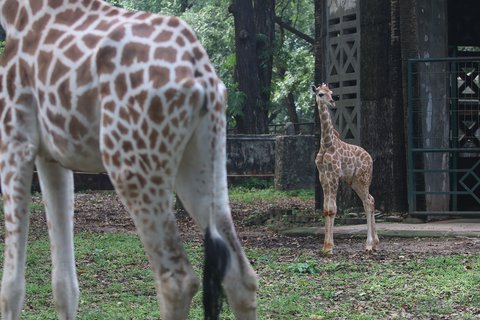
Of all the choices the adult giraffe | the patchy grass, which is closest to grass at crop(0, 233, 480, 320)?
the adult giraffe

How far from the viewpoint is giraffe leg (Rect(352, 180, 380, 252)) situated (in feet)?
36.0

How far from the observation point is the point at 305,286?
8.59 m

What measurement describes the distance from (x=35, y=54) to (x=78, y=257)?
5.54 m

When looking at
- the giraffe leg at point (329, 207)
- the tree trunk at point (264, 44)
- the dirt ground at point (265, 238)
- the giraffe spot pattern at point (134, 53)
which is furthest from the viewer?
the tree trunk at point (264, 44)

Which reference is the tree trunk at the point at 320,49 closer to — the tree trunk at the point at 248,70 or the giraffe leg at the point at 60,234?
the tree trunk at the point at 248,70

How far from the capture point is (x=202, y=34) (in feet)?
103

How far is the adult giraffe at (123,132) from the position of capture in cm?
474

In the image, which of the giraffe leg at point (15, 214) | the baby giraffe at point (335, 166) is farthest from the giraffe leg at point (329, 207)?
the giraffe leg at point (15, 214)

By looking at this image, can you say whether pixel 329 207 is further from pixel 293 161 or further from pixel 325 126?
pixel 293 161

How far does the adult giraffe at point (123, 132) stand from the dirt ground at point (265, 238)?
5.77 metres

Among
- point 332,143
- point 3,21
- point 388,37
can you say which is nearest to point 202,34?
point 388,37

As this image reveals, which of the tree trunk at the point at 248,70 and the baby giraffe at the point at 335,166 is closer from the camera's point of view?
the baby giraffe at the point at 335,166

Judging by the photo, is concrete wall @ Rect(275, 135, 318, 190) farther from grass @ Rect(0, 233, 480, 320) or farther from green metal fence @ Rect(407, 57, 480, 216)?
grass @ Rect(0, 233, 480, 320)

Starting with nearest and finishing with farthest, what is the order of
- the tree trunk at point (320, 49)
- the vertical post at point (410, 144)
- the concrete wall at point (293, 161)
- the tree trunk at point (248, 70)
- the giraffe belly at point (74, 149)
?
the giraffe belly at point (74, 149)
the vertical post at point (410, 144)
the tree trunk at point (320, 49)
the concrete wall at point (293, 161)
the tree trunk at point (248, 70)
